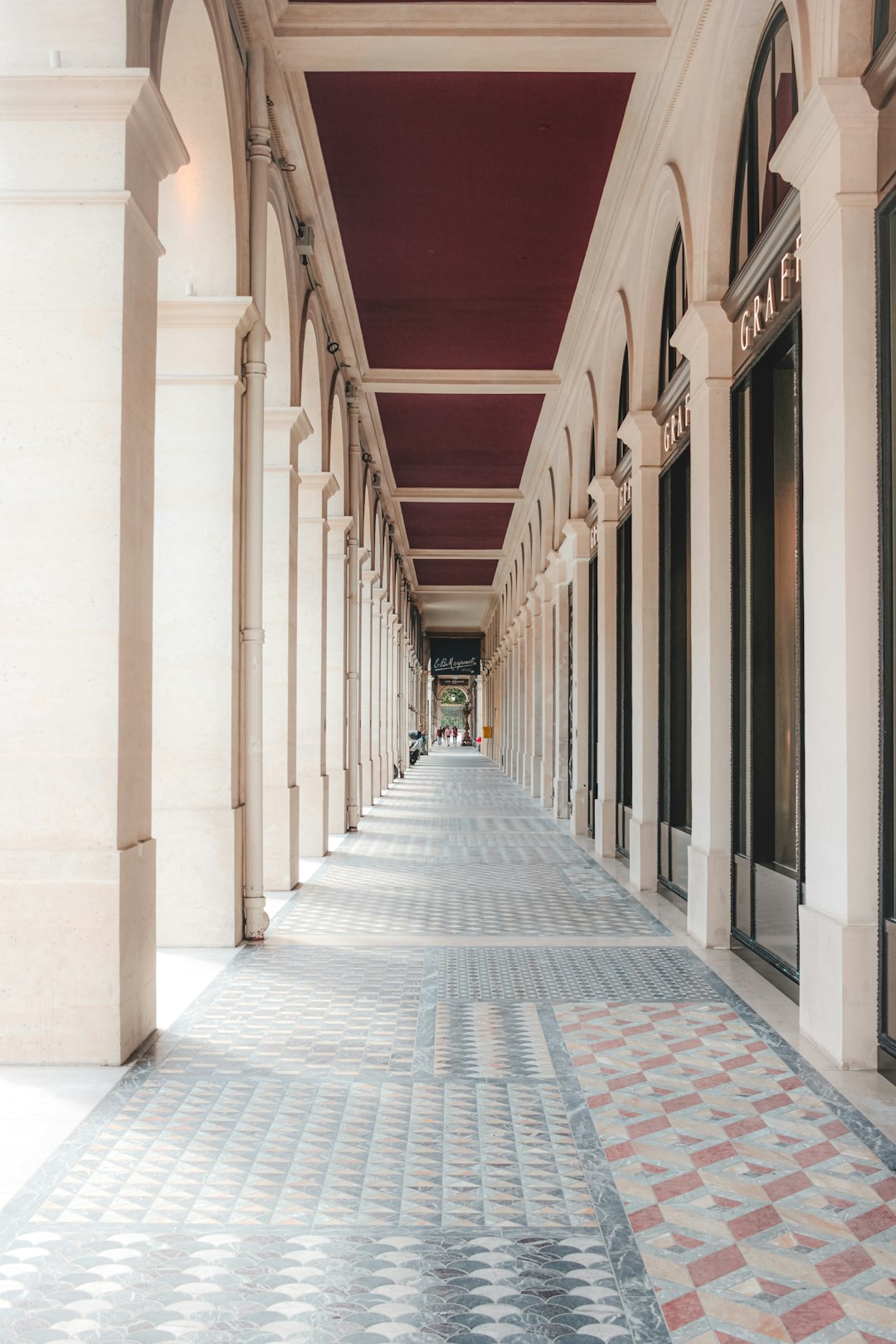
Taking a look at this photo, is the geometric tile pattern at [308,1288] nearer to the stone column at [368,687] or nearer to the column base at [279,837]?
the column base at [279,837]

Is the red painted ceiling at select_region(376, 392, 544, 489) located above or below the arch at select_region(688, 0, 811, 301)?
above

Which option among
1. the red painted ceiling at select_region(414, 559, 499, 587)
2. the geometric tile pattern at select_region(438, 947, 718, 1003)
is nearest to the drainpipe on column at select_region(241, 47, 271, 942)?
the geometric tile pattern at select_region(438, 947, 718, 1003)

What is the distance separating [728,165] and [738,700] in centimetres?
390

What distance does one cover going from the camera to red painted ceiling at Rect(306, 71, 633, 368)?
978cm

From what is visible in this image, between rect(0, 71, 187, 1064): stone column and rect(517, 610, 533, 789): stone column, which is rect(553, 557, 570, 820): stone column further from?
rect(0, 71, 187, 1064): stone column

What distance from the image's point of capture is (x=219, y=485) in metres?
8.64

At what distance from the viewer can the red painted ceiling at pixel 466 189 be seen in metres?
9.78

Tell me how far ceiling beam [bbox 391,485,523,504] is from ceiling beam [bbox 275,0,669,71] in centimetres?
1663

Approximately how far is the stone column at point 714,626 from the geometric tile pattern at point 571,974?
53 cm

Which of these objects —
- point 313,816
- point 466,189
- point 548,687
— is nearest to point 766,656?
point 466,189

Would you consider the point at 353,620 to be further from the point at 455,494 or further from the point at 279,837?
the point at 455,494

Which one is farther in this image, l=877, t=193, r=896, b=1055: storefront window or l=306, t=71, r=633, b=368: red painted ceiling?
l=306, t=71, r=633, b=368: red painted ceiling

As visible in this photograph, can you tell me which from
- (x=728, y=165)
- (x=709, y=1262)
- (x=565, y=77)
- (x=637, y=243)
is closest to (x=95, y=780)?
(x=709, y=1262)

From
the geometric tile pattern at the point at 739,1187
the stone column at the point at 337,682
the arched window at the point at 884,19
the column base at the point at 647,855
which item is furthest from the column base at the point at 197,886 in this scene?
the stone column at the point at 337,682
